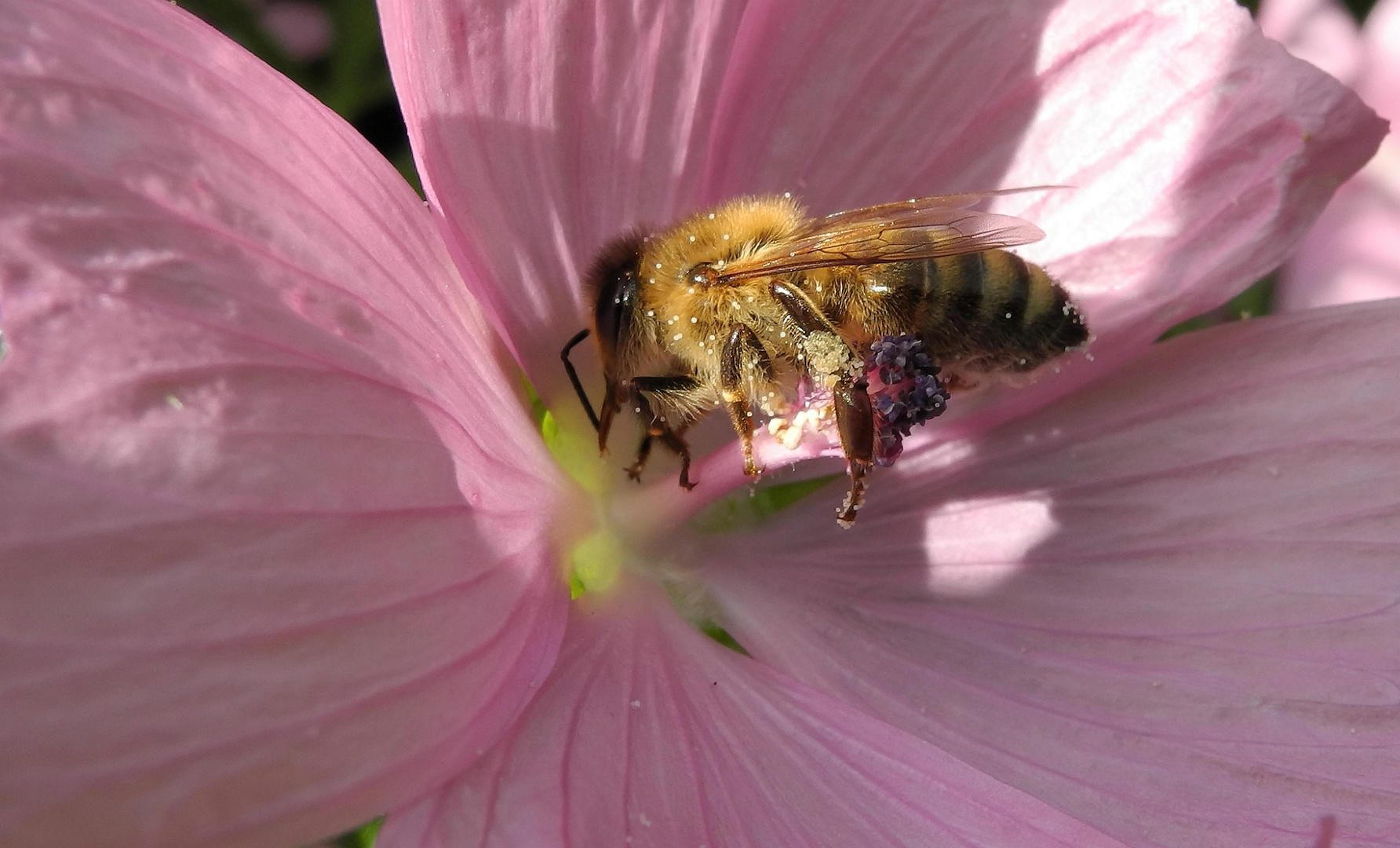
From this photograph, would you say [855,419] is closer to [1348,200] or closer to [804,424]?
[804,424]

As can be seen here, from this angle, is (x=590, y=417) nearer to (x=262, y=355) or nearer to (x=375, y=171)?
(x=375, y=171)

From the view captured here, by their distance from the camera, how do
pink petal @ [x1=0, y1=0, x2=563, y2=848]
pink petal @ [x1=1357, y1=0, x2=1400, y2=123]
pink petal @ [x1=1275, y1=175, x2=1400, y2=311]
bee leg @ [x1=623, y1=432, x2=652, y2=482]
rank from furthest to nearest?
pink petal @ [x1=1357, y1=0, x2=1400, y2=123], pink petal @ [x1=1275, y1=175, x2=1400, y2=311], bee leg @ [x1=623, y1=432, x2=652, y2=482], pink petal @ [x1=0, y1=0, x2=563, y2=848]

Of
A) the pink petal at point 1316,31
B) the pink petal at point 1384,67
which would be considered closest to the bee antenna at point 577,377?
the pink petal at point 1316,31

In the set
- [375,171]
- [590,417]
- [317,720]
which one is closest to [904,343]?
[590,417]

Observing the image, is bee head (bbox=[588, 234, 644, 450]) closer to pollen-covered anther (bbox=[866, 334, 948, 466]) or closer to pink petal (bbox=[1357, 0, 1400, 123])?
pollen-covered anther (bbox=[866, 334, 948, 466])

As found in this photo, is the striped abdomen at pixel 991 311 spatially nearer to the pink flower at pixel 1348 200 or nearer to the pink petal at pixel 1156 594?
the pink petal at pixel 1156 594

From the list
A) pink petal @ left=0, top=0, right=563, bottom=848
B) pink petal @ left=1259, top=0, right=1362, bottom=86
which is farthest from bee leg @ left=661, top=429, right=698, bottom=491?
pink petal @ left=1259, top=0, right=1362, bottom=86
